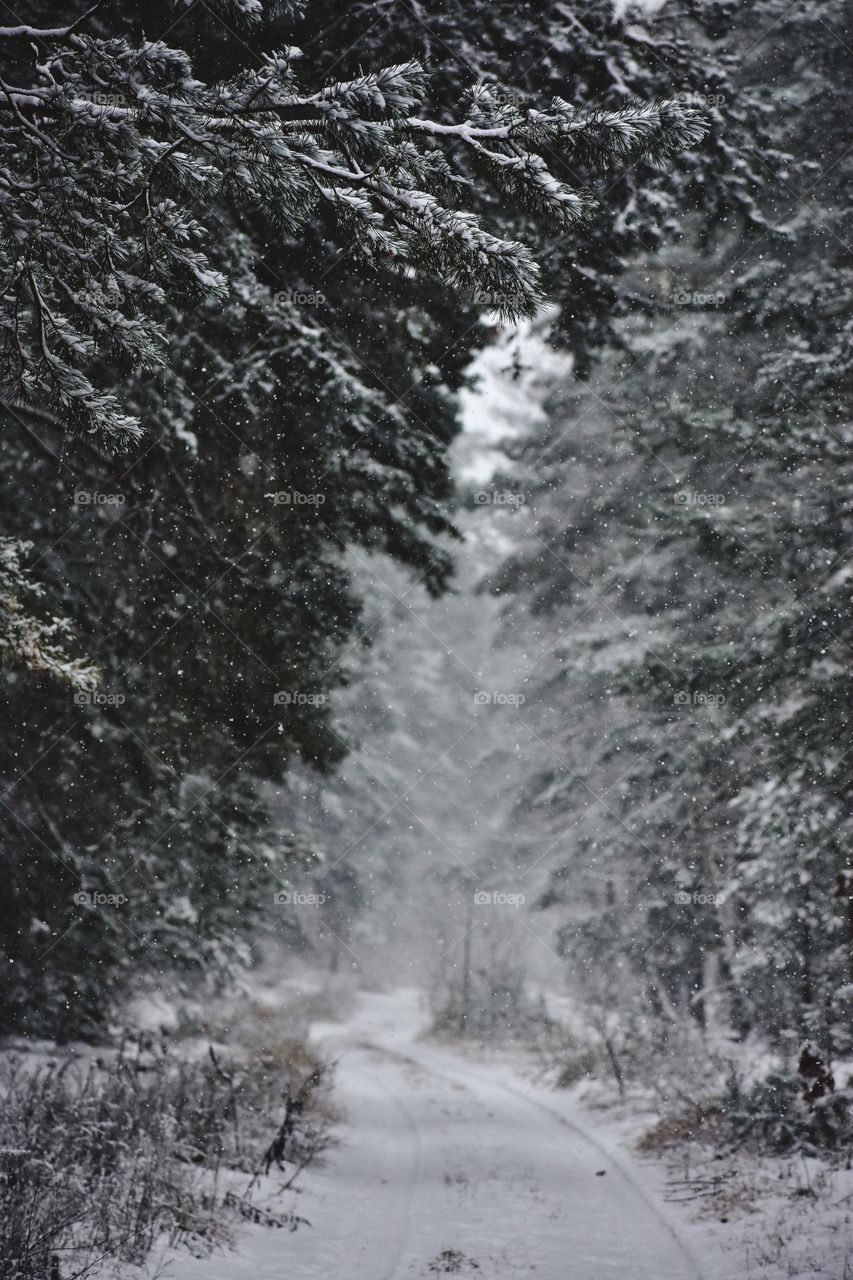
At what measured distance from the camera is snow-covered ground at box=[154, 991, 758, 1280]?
5469 millimetres

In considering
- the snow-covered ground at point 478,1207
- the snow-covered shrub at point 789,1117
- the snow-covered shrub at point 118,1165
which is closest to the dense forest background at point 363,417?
the snow-covered shrub at point 789,1117

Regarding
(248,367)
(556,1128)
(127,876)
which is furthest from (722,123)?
(556,1128)

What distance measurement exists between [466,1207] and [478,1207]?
0.34ft

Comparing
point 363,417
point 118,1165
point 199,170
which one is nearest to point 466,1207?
Result: point 118,1165

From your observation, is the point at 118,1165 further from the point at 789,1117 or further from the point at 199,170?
the point at 199,170

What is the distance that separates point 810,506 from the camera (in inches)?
368

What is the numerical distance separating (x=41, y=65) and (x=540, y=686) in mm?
13292

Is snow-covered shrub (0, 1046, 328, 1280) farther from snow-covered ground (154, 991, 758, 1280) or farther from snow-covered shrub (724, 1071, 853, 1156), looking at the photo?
snow-covered shrub (724, 1071, 853, 1156)

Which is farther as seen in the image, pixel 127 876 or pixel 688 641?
pixel 688 641

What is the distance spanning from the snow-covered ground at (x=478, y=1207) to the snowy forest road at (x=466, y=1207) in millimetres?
17

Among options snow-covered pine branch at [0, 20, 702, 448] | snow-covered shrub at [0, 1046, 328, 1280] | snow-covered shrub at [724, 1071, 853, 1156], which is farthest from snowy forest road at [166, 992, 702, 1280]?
snow-covered pine branch at [0, 20, 702, 448]

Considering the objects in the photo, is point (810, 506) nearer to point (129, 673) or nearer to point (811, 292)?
point (811, 292)

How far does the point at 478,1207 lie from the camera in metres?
6.95

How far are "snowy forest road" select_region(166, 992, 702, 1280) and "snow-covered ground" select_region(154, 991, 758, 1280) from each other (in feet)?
0.06
